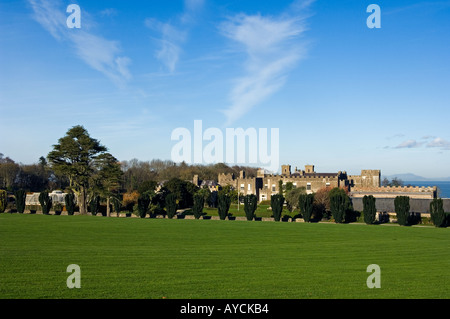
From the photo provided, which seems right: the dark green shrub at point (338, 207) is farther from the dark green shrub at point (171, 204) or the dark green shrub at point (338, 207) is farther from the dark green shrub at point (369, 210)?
the dark green shrub at point (171, 204)

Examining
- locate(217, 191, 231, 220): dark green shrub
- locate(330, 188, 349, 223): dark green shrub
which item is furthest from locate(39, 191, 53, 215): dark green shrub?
locate(330, 188, 349, 223): dark green shrub

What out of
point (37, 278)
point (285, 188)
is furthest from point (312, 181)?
point (37, 278)

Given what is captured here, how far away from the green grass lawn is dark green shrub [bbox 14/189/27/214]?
1114 inches

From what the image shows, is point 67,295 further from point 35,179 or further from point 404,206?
point 35,179

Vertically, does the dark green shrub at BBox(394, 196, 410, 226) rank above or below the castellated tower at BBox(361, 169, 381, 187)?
below

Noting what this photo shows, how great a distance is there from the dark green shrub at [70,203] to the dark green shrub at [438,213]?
121ft

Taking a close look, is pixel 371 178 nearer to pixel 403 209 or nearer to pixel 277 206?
pixel 277 206

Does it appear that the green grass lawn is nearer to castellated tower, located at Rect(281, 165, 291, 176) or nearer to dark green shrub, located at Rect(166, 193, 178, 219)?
dark green shrub, located at Rect(166, 193, 178, 219)

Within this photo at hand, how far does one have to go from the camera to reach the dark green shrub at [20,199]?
49.4 meters

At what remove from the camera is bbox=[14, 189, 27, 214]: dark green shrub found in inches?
1945

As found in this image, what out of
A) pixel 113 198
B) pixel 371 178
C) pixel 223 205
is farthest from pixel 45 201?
pixel 371 178

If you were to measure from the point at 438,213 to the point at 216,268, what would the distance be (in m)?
30.3

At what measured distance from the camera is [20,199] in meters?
49.7

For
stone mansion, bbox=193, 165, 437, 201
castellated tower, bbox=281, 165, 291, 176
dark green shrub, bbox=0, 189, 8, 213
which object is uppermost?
castellated tower, bbox=281, 165, 291, 176
